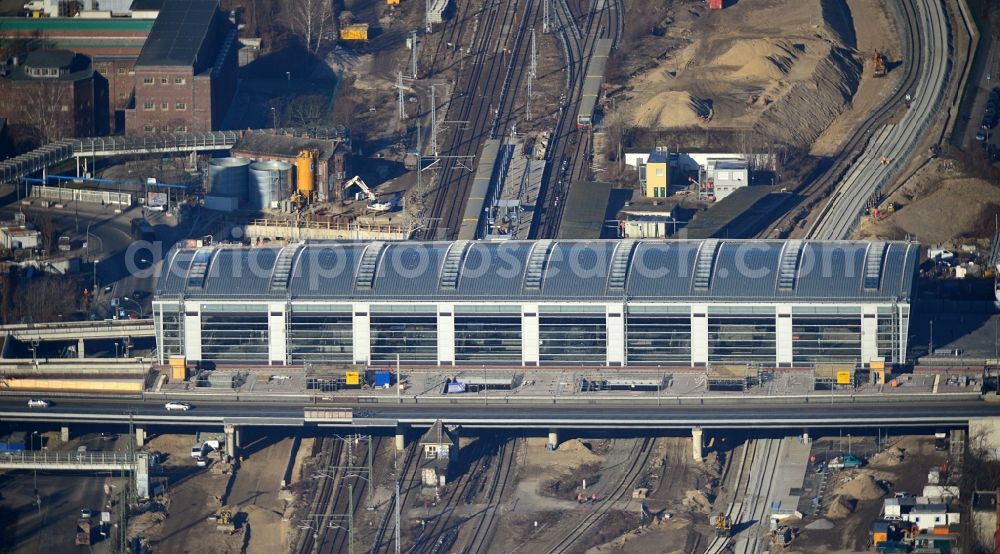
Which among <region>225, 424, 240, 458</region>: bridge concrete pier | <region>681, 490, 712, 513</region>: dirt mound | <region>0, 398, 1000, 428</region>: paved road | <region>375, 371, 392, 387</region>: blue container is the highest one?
<region>375, 371, 392, 387</region>: blue container

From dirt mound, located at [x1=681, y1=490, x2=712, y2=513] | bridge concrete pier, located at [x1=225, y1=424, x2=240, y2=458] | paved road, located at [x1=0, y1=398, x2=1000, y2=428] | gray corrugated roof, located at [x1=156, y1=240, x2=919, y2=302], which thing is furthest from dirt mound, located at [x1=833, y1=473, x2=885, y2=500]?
bridge concrete pier, located at [x1=225, y1=424, x2=240, y2=458]

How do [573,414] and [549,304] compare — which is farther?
[549,304]

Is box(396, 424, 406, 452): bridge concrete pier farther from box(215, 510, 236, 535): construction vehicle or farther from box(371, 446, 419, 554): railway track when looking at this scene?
box(215, 510, 236, 535): construction vehicle

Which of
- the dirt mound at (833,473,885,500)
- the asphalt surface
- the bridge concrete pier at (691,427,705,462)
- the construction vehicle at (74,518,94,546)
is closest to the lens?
the construction vehicle at (74,518,94,546)

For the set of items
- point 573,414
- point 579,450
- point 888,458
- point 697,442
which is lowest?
point 579,450

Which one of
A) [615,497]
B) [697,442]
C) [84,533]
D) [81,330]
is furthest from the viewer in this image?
[81,330]

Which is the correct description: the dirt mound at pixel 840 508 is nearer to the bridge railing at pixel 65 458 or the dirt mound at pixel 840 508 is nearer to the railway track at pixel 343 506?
the railway track at pixel 343 506

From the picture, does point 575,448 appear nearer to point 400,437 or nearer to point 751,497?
point 400,437

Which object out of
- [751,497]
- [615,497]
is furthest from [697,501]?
[615,497]
